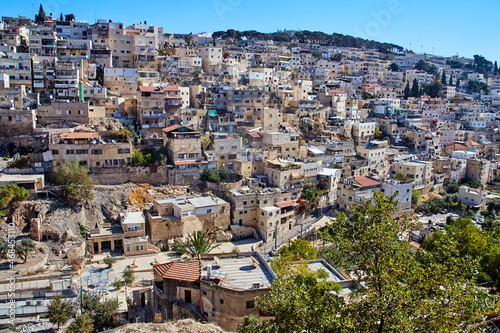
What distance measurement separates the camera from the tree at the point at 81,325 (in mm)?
13211

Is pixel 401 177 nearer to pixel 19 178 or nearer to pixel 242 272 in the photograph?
pixel 242 272

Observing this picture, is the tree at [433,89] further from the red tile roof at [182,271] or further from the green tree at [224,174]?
the red tile roof at [182,271]

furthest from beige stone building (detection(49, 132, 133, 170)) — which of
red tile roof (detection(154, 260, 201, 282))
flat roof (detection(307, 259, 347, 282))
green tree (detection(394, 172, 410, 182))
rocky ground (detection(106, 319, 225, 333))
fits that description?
green tree (detection(394, 172, 410, 182))

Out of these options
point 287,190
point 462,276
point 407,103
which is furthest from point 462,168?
point 462,276

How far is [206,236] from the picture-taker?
2567 cm

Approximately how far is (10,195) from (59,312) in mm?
11878

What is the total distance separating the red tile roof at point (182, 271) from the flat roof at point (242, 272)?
0.96 feet

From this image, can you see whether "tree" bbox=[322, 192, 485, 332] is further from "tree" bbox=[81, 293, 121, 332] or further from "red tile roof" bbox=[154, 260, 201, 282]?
"tree" bbox=[81, 293, 121, 332]

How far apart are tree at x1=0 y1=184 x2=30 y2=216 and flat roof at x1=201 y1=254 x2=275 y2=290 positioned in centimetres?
1390

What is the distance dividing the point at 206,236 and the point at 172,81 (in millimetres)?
19186

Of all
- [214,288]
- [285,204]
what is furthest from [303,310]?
[285,204]

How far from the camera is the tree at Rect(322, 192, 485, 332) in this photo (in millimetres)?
→ 7996

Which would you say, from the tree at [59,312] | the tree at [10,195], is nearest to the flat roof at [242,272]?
the tree at [59,312]

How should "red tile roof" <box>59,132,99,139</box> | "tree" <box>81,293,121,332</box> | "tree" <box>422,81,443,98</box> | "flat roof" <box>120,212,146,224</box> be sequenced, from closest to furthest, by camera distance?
"tree" <box>81,293,121,332</box> < "flat roof" <box>120,212,146,224</box> < "red tile roof" <box>59,132,99,139</box> < "tree" <box>422,81,443,98</box>
